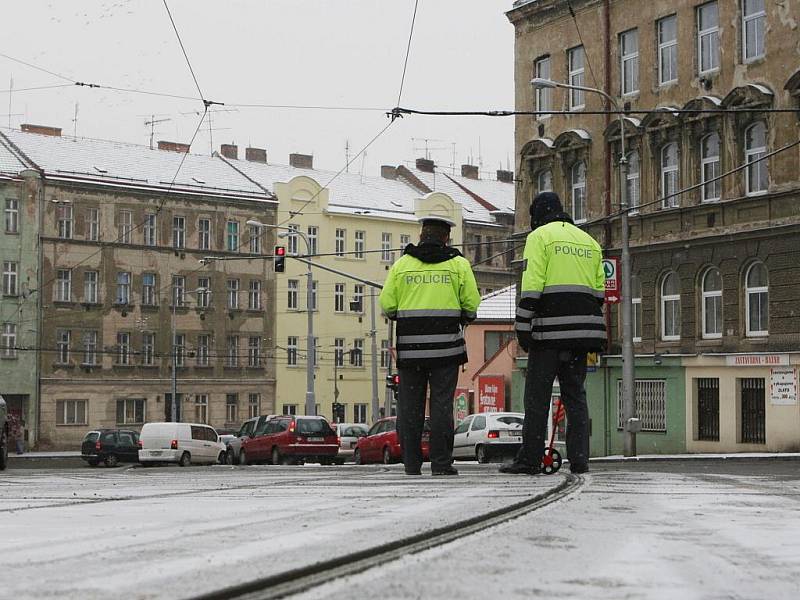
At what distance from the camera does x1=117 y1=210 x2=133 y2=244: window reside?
75.2 meters

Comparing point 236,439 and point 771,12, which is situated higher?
point 771,12

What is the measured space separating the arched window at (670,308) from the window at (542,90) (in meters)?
8.54

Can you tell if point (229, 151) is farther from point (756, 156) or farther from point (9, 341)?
point (756, 156)

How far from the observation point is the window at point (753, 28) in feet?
126

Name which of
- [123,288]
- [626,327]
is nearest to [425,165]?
[123,288]

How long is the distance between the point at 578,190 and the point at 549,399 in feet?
116

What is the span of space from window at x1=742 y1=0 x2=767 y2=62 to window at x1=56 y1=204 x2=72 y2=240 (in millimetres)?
42250

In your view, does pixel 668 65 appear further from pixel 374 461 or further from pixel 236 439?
pixel 236 439

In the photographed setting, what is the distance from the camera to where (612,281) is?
121 ft

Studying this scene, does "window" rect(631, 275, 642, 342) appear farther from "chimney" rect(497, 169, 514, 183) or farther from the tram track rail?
"chimney" rect(497, 169, 514, 183)

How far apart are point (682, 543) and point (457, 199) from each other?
87.0 meters

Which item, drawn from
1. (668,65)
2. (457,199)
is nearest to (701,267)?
(668,65)

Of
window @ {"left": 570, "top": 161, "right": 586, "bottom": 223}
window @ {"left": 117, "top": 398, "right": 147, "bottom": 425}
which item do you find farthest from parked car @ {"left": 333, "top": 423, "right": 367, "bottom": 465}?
window @ {"left": 117, "top": 398, "right": 147, "bottom": 425}

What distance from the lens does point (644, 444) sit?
136 feet
